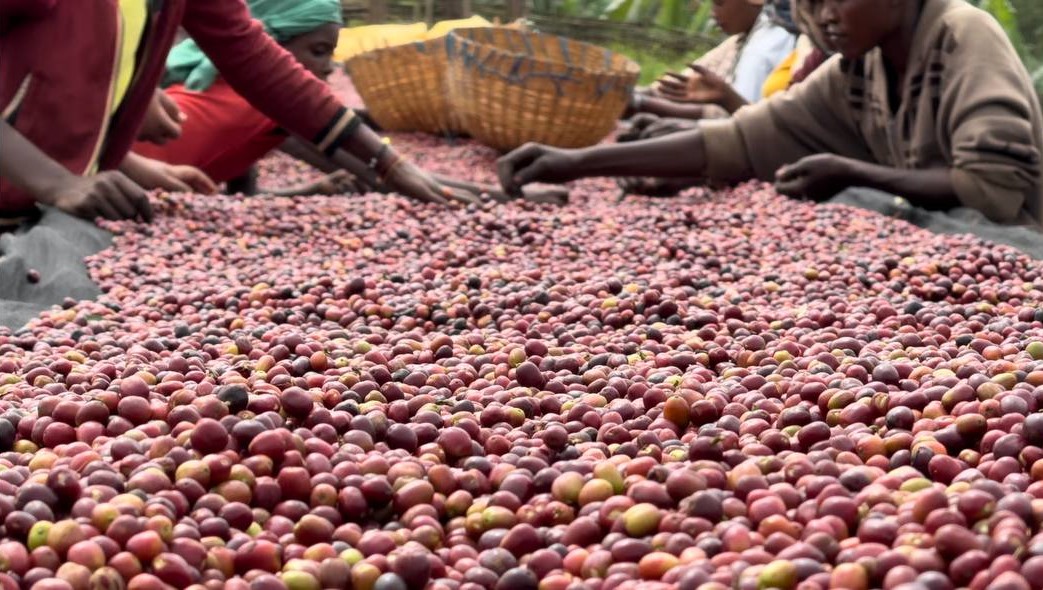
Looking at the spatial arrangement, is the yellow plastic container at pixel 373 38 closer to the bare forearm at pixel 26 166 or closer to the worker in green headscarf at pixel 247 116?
the worker in green headscarf at pixel 247 116

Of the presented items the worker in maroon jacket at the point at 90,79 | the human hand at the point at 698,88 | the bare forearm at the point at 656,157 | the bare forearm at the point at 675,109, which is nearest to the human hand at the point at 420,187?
the worker in maroon jacket at the point at 90,79

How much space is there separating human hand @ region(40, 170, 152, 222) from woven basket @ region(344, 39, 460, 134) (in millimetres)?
4303

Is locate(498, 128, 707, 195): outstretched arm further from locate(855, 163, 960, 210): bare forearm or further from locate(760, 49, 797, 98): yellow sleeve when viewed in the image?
locate(855, 163, 960, 210): bare forearm

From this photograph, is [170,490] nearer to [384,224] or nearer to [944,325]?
[944,325]

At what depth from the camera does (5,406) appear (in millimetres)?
2520

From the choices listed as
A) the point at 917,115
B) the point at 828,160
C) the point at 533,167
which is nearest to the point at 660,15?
the point at 533,167

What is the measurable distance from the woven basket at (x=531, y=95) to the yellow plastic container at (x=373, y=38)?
145cm

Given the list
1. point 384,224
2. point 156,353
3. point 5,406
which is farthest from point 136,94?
point 5,406

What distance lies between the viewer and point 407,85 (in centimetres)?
942

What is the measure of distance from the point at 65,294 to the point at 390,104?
5.68m

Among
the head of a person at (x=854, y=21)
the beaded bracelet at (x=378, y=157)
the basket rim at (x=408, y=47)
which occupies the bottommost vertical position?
the basket rim at (x=408, y=47)

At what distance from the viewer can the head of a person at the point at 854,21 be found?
17.9ft

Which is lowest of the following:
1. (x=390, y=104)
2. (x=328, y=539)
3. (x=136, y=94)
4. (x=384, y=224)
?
(x=390, y=104)

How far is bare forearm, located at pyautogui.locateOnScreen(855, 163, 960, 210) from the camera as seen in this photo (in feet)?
17.8
